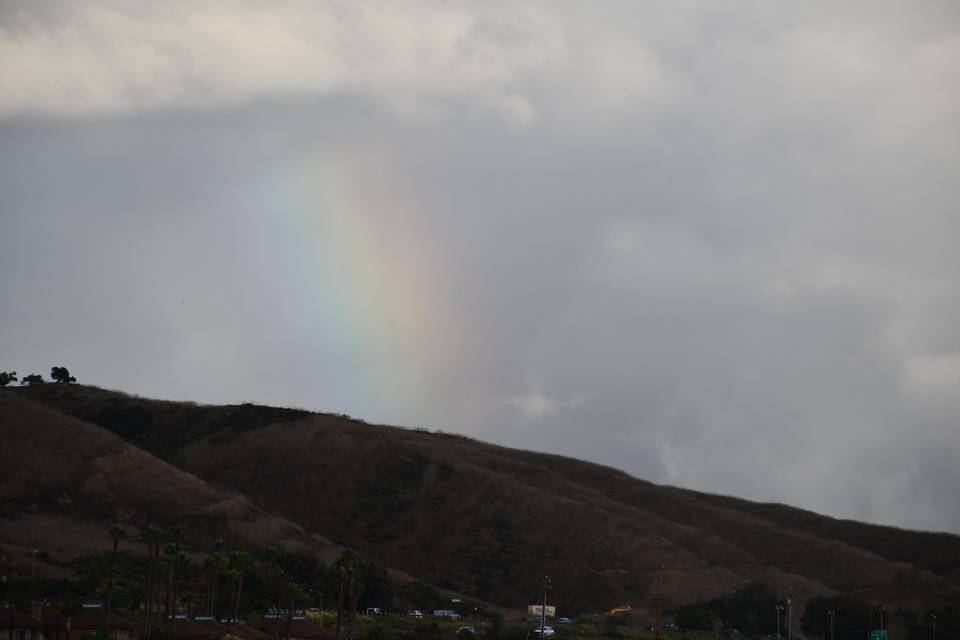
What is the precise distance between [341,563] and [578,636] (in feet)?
136

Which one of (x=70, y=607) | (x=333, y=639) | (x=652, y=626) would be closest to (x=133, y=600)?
(x=70, y=607)

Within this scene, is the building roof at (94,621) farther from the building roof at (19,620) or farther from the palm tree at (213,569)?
the palm tree at (213,569)

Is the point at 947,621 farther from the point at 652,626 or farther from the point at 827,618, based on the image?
the point at 652,626

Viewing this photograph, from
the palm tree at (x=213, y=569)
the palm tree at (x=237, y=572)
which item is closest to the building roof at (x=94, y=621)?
the palm tree at (x=213, y=569)

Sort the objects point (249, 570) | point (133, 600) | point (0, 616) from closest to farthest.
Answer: point (0, 616) < point (133, 600) < point (249, 570)

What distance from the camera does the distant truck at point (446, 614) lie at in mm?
184538

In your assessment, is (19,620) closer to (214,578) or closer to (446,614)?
(214,578)

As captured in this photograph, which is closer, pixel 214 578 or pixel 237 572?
pixel 237 572

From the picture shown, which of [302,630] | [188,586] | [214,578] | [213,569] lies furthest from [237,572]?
[188,586]

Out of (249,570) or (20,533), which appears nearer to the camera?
(249,570)

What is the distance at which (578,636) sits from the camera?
542ft

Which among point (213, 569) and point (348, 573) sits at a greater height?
point (348, 573)

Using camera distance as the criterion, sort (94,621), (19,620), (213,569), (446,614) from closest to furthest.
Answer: (19,620)
(94,621)
(213,569)
(446,614)

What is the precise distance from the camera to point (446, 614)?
613 feet
